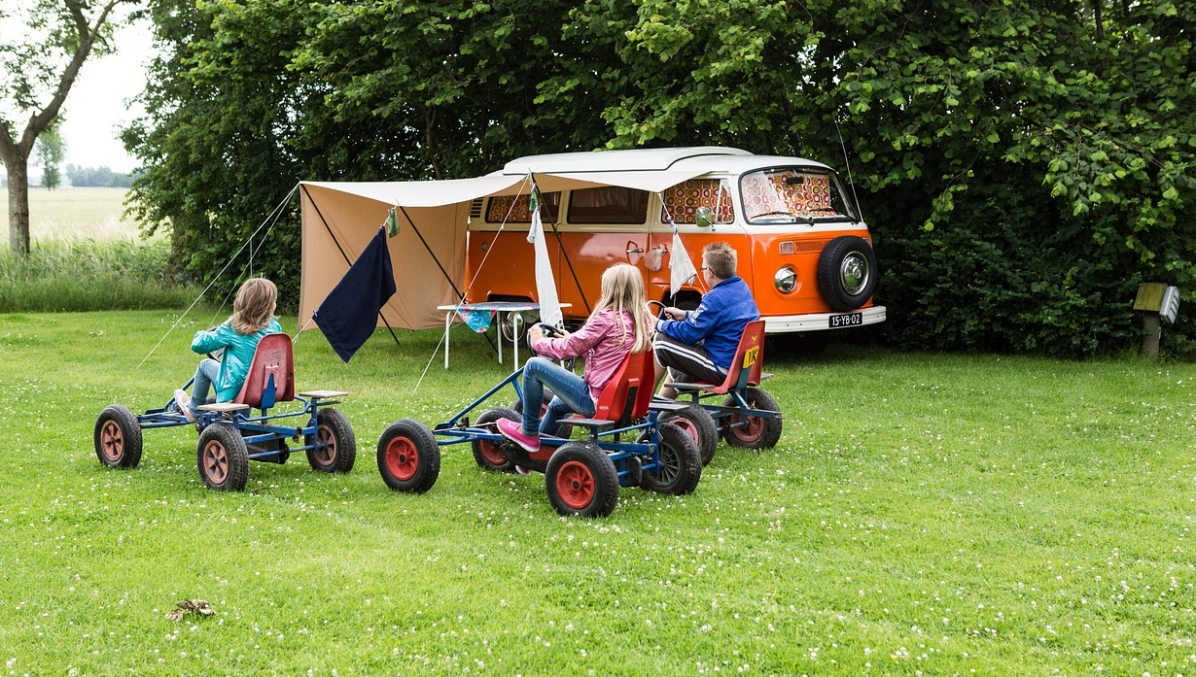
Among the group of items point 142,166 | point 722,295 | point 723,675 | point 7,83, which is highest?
point 7,83

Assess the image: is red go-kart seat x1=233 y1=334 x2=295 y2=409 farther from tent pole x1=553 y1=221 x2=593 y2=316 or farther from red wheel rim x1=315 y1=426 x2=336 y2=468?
tent pole x1=553 y1=221 x2=593 y2=316

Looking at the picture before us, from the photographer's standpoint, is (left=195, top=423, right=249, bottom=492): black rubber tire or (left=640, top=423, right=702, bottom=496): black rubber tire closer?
(left=640, top=423, right=702, bottom=496): black rubber tire

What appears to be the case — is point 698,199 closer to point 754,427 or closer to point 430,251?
point 430,251

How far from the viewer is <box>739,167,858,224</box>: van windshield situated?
1289 cm

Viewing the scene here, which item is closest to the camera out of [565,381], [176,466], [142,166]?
[565,381]

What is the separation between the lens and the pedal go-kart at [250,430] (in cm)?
762

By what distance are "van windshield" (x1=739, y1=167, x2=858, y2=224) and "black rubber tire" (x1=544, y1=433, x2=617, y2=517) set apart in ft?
20.8

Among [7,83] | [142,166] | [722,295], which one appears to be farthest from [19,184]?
[722,295]

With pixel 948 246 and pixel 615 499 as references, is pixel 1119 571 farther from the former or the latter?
pixel 948 246

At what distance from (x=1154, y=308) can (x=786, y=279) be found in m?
4.18

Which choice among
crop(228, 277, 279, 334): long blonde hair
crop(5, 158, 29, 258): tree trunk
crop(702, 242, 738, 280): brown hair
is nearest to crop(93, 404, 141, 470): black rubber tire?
crop(228, 277, 279, 334): long blonde hair

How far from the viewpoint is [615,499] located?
22.6 ft

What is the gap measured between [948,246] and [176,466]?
9514 mm

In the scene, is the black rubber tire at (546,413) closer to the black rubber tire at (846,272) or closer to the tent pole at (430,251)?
the black rubber tire at (846,272)
